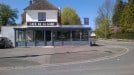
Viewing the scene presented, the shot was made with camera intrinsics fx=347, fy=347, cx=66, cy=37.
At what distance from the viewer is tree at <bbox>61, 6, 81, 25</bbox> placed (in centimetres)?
10341

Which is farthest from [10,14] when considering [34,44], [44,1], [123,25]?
[34,44]

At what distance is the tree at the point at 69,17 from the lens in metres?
103

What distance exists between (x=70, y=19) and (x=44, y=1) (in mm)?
44100

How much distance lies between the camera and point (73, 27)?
51812mm

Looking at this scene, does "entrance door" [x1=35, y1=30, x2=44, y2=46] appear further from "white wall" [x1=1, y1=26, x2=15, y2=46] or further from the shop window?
the shop window

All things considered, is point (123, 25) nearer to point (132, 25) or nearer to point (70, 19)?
point (132, 25)

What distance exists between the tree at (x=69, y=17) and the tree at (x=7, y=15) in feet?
47.4

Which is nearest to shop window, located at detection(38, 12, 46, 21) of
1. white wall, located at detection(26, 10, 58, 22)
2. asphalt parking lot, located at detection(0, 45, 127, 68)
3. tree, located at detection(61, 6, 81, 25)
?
white wall, located at detection(26, 10, 58, 22)

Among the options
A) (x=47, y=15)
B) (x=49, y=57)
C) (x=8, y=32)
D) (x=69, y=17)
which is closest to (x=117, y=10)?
(x=69, y=17)

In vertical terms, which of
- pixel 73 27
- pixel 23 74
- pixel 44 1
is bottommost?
pixel 23 74

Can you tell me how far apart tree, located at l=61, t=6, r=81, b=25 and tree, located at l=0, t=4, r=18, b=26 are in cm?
1444

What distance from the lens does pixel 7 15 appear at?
96.8m

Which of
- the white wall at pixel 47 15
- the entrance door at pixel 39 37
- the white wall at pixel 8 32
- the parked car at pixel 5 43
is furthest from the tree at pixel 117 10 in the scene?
the parked car at pixel 5 43

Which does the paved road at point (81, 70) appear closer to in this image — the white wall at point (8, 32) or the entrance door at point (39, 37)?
the entrance door at point (39, 37)
